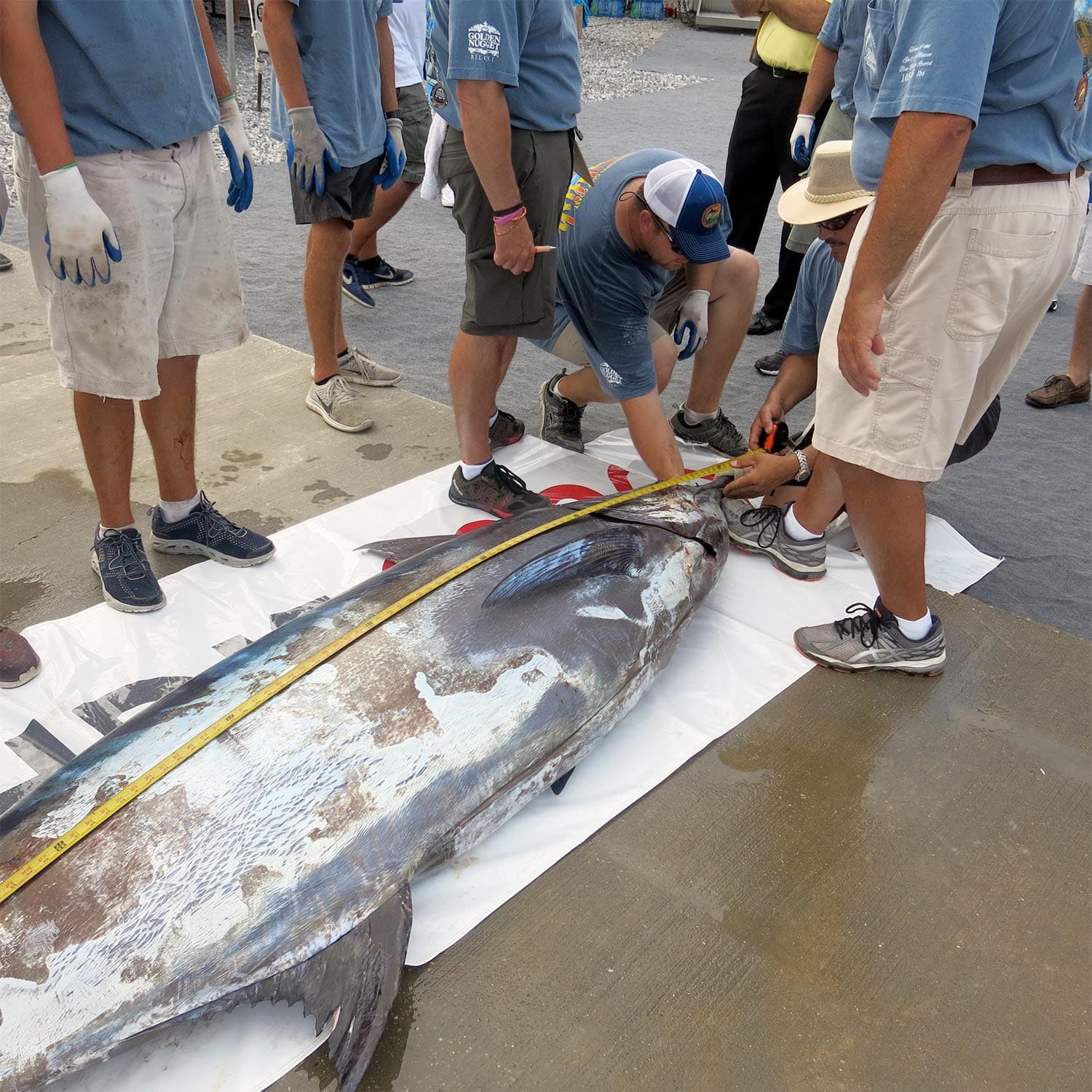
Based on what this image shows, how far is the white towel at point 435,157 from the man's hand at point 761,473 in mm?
1453

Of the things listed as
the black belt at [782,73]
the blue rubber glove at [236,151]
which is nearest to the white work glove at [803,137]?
the black belt at [782,73]

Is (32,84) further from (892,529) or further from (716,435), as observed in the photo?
(716,435)

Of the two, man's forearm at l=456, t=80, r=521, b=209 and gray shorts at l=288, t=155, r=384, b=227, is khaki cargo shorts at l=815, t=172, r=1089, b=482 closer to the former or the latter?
man's forearm at l=456, t=80, r=521, b=209

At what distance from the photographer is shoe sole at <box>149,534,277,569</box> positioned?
2.95 m

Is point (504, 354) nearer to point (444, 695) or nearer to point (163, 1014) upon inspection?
point (444, 695)

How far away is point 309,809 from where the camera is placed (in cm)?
173

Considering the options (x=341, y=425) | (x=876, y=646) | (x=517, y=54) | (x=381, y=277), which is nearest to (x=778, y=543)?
(x=876, y=646)

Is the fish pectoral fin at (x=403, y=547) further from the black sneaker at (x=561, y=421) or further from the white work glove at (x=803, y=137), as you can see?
the white work glove at (x=803, y=137)

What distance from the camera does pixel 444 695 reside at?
1.97 m

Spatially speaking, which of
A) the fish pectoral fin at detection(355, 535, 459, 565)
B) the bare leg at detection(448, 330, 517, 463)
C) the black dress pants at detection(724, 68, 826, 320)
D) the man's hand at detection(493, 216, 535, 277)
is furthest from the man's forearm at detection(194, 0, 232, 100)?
the black dress pants at detection(724, 68, 826, 320)

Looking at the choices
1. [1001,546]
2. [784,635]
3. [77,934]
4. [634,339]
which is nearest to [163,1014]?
[77,934]

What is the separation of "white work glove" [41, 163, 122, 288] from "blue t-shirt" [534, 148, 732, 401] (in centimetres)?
151

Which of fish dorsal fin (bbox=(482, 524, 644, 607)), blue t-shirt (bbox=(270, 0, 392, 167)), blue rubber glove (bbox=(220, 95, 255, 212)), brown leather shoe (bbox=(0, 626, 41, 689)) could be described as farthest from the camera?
blue t-shirt (bbox=(270, 0, 392, 167))

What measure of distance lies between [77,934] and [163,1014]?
0.61 feet
